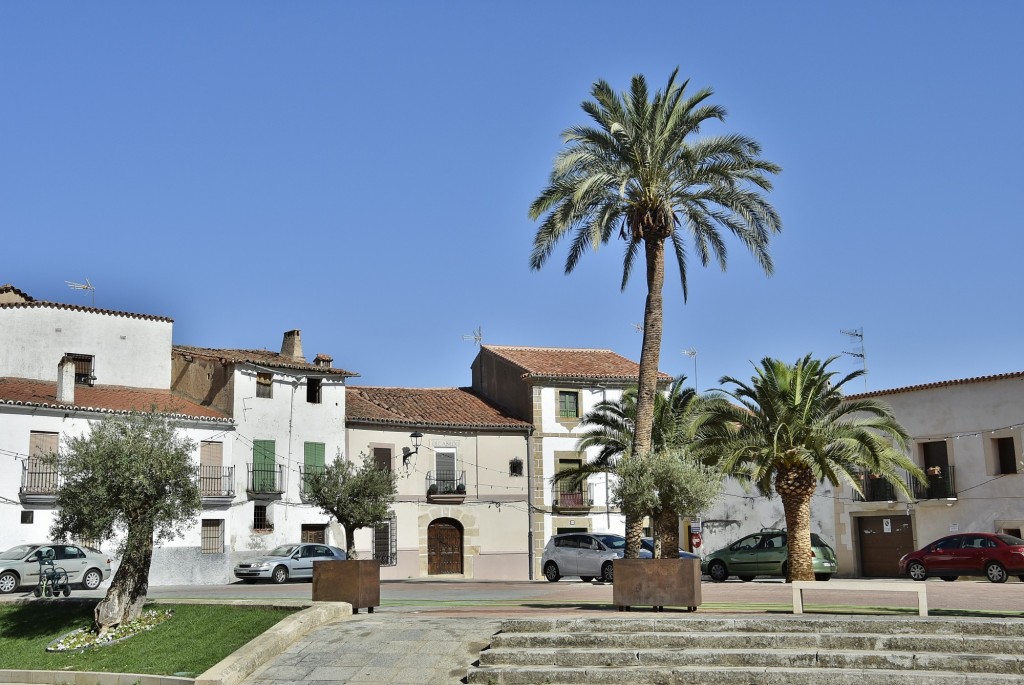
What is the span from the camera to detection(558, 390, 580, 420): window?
1956 inches

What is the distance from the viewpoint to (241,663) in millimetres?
15227

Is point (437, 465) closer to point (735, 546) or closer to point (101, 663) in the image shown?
point (735, 546)

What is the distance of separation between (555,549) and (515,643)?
62.2 feet

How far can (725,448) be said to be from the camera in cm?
2898

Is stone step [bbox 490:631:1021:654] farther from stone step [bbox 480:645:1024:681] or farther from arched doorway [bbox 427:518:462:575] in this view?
arched doorway [bbox 427:518:462:575]

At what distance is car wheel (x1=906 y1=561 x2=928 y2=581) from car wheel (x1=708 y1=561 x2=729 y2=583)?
5.51 m

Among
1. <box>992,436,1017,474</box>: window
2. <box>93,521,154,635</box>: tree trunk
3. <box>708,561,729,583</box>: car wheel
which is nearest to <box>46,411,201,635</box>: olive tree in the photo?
<box>93,521,154,635</box>: tree trunk

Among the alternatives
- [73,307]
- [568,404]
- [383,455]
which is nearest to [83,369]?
[73,307]

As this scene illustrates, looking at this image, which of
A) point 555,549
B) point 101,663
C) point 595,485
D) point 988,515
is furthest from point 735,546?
point 101,663

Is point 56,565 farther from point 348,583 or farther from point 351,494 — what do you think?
point 348,583

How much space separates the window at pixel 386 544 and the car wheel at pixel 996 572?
863 inches

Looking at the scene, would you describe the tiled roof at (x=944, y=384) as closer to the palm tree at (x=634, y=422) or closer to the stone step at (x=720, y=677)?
the palm tree at (x=634, y=422)

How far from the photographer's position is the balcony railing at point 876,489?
4138cm

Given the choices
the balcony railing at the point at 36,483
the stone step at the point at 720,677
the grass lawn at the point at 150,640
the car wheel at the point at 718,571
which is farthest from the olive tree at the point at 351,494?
the stone step at the point at 720,677
